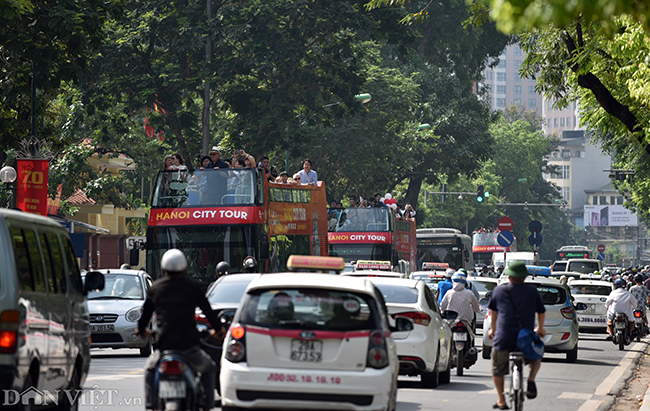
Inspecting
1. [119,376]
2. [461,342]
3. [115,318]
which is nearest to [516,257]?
[115,318]

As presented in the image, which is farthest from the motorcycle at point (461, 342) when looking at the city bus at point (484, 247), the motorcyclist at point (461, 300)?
the city bus at point (484, 247)

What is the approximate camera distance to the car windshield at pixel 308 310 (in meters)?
9.15

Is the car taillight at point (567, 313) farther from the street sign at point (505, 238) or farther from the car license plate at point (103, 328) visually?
the street sign at point (505, 238)

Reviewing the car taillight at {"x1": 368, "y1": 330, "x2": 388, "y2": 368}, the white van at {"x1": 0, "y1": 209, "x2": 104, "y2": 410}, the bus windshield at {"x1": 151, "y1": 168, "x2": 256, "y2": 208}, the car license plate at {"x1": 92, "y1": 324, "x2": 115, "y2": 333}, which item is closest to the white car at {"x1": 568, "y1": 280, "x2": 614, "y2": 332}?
the bus windshield at {"x1": 151, "y1": 168, "x2": 256, "y2": 208}

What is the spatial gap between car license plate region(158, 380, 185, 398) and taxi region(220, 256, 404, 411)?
129 cm

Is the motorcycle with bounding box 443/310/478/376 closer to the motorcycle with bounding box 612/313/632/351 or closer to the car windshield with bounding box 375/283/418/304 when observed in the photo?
the car windshield with bounding box 375/283/418/304

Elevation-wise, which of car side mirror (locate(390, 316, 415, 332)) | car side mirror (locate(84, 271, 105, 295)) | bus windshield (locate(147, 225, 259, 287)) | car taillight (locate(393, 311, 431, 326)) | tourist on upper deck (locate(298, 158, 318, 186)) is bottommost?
car taillight (locate(393, 311, 431, 326))

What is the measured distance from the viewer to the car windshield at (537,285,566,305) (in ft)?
68.4

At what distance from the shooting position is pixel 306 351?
29.8 ft

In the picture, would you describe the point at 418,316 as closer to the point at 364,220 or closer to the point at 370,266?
the point at 370,266

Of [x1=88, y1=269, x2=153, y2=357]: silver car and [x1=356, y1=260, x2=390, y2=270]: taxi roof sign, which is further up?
[x1=356, y1=260, x2=390, y2=270]: taxi roof sign

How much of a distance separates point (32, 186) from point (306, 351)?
715 inches

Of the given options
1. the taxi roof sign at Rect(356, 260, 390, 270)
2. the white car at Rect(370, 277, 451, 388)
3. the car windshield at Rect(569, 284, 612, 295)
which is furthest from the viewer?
the car windshield at Rect(569, 284, 612, 295)

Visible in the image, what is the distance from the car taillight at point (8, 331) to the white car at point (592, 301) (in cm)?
2301
